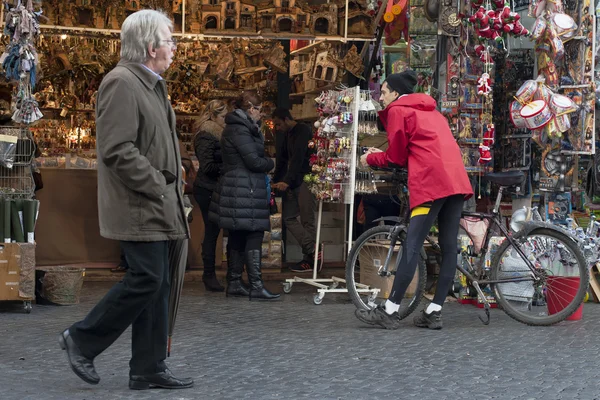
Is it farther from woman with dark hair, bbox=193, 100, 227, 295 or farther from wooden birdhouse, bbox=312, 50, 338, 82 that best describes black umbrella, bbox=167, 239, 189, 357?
wooden birdhouse, bbox=312, 50, 338, 82

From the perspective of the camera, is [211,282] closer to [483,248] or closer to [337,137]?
[337,137]

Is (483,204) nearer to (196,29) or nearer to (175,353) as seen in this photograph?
(196,29)

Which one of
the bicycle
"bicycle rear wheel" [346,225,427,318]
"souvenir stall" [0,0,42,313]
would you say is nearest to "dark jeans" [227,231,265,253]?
"bicycle rear wheel" [346,225,427,318]

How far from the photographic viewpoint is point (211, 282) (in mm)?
10531

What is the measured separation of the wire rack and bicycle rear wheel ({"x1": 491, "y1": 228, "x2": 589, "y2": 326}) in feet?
12.8

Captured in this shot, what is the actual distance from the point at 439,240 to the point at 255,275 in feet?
7.32

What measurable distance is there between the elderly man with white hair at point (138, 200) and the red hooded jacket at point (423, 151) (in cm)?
264

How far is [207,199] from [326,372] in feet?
14.9

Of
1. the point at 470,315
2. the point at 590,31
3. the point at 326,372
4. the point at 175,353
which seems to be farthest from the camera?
the point at 590,31

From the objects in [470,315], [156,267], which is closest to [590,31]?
[470,315]

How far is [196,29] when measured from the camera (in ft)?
39.0

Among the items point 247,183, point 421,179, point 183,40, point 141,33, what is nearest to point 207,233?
point 247,183

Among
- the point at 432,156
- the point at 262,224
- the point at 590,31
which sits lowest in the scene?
the point at 262,224

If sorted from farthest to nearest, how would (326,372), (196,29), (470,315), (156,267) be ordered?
(196,29) < (470,315) < (326,372) < (156,267)
